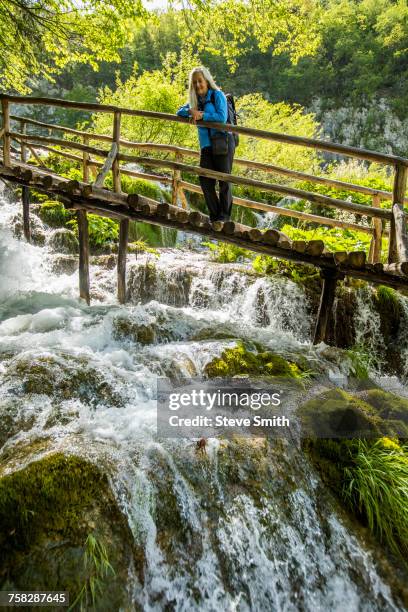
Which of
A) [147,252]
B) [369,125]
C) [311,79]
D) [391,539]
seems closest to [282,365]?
[391,539]

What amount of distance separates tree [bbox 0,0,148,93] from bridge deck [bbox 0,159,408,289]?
178 inches

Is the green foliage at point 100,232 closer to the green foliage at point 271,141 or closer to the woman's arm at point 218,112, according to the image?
the woman's arm at point 218,112

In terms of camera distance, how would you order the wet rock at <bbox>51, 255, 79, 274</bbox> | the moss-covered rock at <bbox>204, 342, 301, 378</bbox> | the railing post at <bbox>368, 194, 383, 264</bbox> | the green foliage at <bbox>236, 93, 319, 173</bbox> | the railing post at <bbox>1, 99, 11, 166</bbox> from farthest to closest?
the green foliage at <bbox>236, 93, 319, 173</bbox> → the wet rock at <bbox>51, 255, 79, 274</bbox> → the railing post at <bbox>1, 99, 11, 166</bbox> → the railing post at <bbox>368, 194, 383, 264</bbox> → the moss-covered rock at <bbox>204, 342, 301, 378</bbox>

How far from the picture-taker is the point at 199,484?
2.82m

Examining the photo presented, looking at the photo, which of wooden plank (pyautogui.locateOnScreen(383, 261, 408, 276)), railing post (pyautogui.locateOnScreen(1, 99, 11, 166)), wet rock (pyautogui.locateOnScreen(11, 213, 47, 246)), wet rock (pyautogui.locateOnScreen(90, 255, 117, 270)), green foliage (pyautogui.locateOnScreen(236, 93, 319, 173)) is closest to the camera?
wooden plank (pyautogui.locateOnScreen(383, 261, 408, 276))

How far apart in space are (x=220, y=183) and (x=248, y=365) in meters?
2.36

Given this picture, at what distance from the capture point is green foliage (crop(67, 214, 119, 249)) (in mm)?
9406

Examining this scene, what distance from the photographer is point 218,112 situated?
4.78m

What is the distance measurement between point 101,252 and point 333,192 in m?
7.07

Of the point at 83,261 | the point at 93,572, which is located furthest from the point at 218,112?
the point at 93,572

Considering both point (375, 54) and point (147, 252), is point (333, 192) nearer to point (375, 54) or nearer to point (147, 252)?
point (147, 252)

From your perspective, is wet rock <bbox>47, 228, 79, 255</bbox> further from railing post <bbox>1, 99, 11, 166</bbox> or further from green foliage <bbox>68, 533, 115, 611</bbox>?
green foliage <bbox>68, 533, 115, 611</bbox>

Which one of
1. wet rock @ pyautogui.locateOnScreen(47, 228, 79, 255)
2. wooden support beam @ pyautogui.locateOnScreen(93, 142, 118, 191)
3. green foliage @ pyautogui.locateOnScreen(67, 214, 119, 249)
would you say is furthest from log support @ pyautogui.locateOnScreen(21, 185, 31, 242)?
wooden support beam @ pyautogui.locateOnScreen(93, 142, 118, 191)

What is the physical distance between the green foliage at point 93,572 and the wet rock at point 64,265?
6.55 meters
